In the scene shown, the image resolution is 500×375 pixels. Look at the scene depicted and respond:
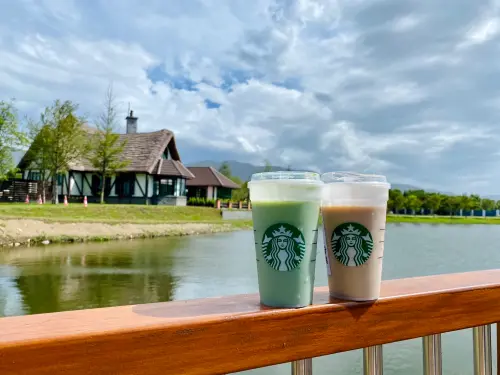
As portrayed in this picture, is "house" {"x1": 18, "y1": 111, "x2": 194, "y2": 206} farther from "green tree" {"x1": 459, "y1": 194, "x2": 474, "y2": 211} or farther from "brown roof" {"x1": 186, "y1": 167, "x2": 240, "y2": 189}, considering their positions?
"green tree" {"x1": 459, "y1": 194, "x2": 474, "y2": 211}

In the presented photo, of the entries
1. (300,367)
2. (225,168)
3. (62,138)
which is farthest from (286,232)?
(225,168)

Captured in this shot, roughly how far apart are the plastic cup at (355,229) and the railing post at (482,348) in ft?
1.29

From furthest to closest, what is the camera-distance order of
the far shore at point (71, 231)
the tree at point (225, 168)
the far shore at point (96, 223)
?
1. the tree at point (225, 168)
2. the far shore at point (96, 223)
3. the far shore at point (71, 231)

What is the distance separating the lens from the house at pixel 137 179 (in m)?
24.7

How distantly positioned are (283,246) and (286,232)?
0.03 metres

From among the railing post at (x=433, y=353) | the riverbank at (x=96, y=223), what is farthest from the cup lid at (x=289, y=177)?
the riverbank at (x=96, y=223)

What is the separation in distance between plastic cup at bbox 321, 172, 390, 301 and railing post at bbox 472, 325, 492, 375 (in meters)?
0.39

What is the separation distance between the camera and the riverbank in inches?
506

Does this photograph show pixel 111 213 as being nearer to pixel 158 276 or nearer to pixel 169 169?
pixel 169 169

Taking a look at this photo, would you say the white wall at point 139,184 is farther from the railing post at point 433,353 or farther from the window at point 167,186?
the railing post at point 433,353

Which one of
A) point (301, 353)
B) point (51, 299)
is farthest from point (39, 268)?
point (301, 353)

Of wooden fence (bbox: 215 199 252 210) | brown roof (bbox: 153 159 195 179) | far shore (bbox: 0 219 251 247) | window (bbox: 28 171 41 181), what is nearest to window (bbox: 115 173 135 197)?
brown roof (bbox: 153 159 195 179)

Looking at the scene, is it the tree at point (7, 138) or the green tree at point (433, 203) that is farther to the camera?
the green tree at point (433, 203)

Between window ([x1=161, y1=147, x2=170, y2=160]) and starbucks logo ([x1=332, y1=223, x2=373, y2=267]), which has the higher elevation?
window ([x1=161, y1=147, x2=170, y2=160])
